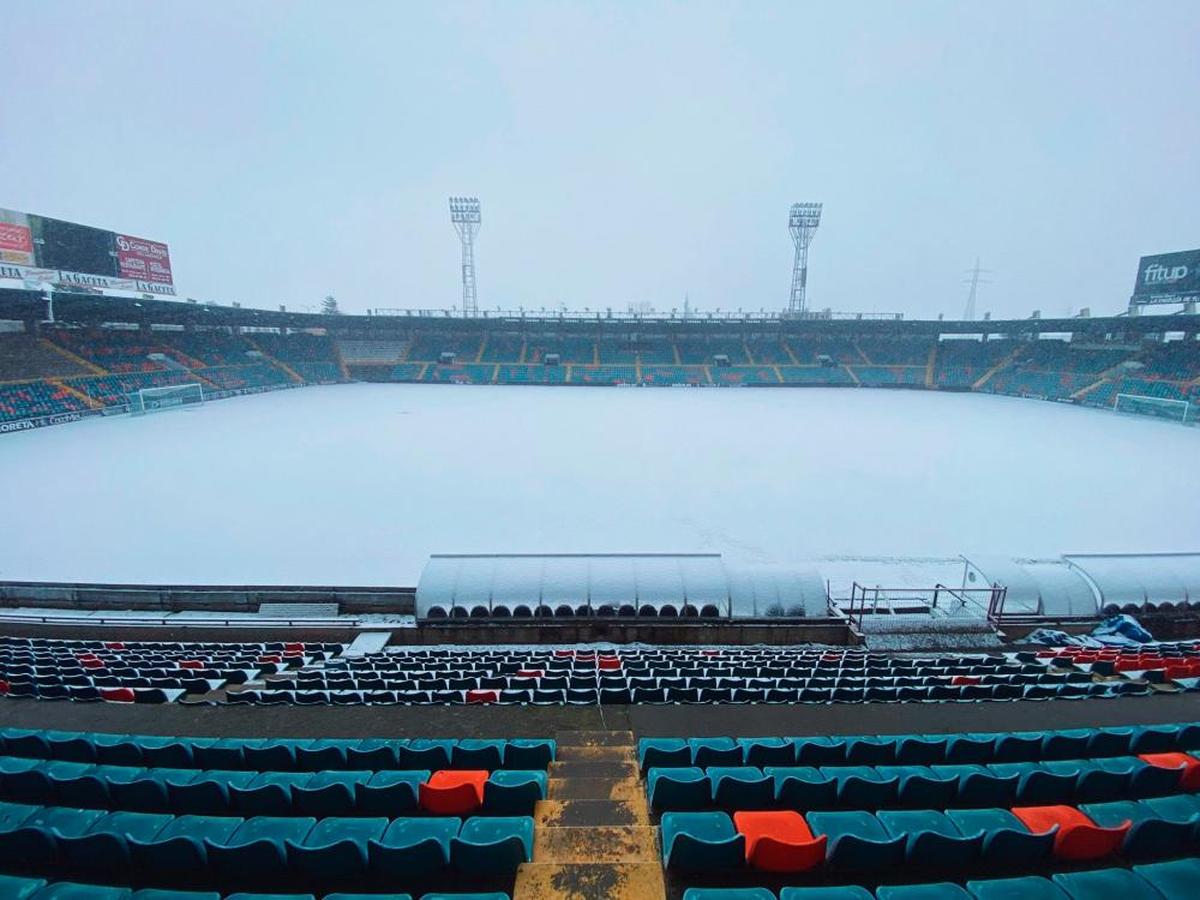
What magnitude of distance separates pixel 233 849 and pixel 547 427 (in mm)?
27431

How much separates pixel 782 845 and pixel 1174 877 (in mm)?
2420

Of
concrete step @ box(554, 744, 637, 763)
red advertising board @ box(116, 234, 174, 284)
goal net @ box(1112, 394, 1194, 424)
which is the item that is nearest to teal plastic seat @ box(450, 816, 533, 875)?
concrete step @ box(554, 744, 637, 763)

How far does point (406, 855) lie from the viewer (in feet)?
11.6

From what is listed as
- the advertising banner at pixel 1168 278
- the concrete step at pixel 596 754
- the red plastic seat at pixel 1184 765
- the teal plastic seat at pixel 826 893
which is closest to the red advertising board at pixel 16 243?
the concrete step at pixel 596 754

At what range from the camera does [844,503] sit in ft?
59.4

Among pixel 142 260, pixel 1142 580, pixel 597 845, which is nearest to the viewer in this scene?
pixel 597 845

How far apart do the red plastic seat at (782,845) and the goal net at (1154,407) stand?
48.9m

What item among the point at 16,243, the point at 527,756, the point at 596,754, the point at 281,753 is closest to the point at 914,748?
the point at 596,754

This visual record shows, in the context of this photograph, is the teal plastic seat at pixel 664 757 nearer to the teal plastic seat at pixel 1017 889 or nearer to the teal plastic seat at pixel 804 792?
the teal plastic seat at pixel 804 792

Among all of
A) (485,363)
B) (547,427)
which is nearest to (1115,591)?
(547,427)

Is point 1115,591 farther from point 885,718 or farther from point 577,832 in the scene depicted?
point 577,832

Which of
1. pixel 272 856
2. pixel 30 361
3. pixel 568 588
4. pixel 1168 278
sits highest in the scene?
pixel 1168 278

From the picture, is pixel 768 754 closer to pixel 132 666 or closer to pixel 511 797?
pixel 511 797

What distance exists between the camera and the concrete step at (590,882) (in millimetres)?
3594
